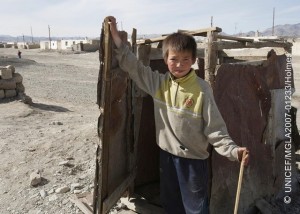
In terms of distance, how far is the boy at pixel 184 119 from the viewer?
8.44 feet

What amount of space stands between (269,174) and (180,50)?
91.6 inches

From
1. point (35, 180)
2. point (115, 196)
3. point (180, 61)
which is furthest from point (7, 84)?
point (180, 61)

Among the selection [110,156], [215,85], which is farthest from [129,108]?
[215,85]

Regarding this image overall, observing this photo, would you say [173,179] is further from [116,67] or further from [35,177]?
[35,177]

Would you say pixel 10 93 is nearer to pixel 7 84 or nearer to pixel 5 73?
pixel 7 84

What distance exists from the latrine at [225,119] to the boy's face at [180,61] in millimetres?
469

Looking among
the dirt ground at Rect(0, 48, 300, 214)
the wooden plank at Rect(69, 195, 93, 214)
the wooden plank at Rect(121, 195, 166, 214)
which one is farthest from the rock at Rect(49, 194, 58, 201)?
the wooden plank at Rect(121, 195, 166, 214)

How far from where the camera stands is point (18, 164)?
509 cm

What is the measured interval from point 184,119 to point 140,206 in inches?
59.5

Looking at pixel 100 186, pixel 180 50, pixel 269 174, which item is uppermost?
pixel 180 50

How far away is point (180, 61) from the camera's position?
101 inches

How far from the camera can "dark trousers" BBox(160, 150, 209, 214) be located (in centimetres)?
278

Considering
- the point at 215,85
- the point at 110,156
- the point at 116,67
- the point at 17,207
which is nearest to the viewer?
the point at 116,67

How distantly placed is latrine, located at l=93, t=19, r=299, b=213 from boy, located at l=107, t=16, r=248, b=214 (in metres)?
0.35
